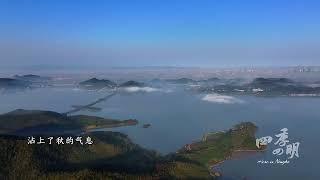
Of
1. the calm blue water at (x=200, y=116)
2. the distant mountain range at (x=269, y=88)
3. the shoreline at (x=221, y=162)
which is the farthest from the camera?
the distant mountain range at (x=269, y=88)

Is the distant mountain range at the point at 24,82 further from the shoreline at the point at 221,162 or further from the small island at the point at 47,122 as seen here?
the shoreline at the point at 221,162

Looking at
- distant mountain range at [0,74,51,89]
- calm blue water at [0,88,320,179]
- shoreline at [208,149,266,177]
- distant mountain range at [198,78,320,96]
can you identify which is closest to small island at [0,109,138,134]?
calm blue water at [0,88,320,179]

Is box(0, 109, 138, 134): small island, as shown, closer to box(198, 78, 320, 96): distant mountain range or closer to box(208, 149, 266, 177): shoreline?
box(208, 149, 266, 177): shoreline

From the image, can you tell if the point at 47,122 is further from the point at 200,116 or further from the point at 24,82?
the point at 200,116

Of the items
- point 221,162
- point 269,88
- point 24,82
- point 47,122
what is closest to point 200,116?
point 221,162

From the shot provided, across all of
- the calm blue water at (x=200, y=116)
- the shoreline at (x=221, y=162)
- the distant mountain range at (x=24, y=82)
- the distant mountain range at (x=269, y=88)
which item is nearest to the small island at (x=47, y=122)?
the calm blue water at (x=200, y=116)

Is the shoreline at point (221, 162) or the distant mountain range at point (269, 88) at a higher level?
the distant mountain range at point (269, 88)

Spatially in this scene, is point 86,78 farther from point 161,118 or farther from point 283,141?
point 283,141

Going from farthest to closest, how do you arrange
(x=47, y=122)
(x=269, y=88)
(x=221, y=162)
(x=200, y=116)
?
(x=269, y=88), (x=47, y=122), (x=200, y=116), (x=221, y=162)

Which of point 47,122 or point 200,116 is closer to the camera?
point 200,116
